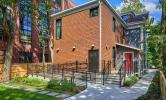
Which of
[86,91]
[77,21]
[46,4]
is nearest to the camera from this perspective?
[86,91]

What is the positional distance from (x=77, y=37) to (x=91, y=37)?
200cm

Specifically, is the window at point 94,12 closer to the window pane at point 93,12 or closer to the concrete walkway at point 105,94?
the window pane at point 93,12

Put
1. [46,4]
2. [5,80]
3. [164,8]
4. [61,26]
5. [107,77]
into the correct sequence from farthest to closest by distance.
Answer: [61,26] → [46,4] → [5,80] → [107,77] → [164,8]

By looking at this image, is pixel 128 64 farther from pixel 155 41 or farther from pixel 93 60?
pixel 155 41

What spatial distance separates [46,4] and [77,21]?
364 centimetres

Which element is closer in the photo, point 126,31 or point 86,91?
point 86,91

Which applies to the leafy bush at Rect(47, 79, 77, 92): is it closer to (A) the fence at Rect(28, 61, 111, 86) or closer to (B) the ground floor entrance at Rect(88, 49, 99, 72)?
(A) the fence at Rect(28, 61, 111, 86)

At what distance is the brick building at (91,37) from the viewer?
1870cm

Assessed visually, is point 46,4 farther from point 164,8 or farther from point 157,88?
point 157,88

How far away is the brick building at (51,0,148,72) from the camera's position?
18.7 meters

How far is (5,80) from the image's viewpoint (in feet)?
57.5

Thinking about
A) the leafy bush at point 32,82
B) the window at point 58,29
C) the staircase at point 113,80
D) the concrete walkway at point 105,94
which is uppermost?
the window at point 58,29

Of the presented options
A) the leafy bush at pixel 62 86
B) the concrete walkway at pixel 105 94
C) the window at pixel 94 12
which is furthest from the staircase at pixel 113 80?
the window at pixel 94 12

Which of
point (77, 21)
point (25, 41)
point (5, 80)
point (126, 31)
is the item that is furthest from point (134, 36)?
point (5, 80)
